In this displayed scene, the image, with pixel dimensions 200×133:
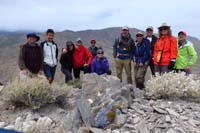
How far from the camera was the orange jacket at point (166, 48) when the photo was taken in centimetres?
924

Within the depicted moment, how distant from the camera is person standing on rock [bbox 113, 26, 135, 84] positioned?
10.0 meters

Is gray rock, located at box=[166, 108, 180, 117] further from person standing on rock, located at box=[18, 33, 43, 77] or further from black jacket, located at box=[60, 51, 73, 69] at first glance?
black jacket, located at box=[60, 51, 73, 69]

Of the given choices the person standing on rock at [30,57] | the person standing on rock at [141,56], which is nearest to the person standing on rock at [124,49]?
the person standing on rock at [141,56]

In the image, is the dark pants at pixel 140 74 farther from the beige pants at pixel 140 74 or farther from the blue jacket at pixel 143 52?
the blue jacket at pixel 143 52

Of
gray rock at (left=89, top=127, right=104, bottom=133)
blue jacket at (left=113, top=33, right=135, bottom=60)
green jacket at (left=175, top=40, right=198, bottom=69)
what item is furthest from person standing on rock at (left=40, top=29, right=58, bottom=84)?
gray rock at (left=89, top=127, right=104, bottom=133)

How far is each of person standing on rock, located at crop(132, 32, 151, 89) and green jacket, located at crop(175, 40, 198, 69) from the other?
0.73 metres

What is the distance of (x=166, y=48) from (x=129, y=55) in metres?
1.22

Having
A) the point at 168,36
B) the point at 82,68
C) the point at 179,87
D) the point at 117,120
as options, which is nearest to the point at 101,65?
the point at 82,68

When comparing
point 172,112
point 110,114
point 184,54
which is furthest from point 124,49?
point 110,114

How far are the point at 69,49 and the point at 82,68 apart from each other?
0.73 metres

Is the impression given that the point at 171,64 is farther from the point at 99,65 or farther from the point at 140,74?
the point at 99,65

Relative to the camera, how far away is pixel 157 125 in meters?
6.79

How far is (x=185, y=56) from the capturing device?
31.9 feet

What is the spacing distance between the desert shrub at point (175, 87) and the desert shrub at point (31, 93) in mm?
2130
